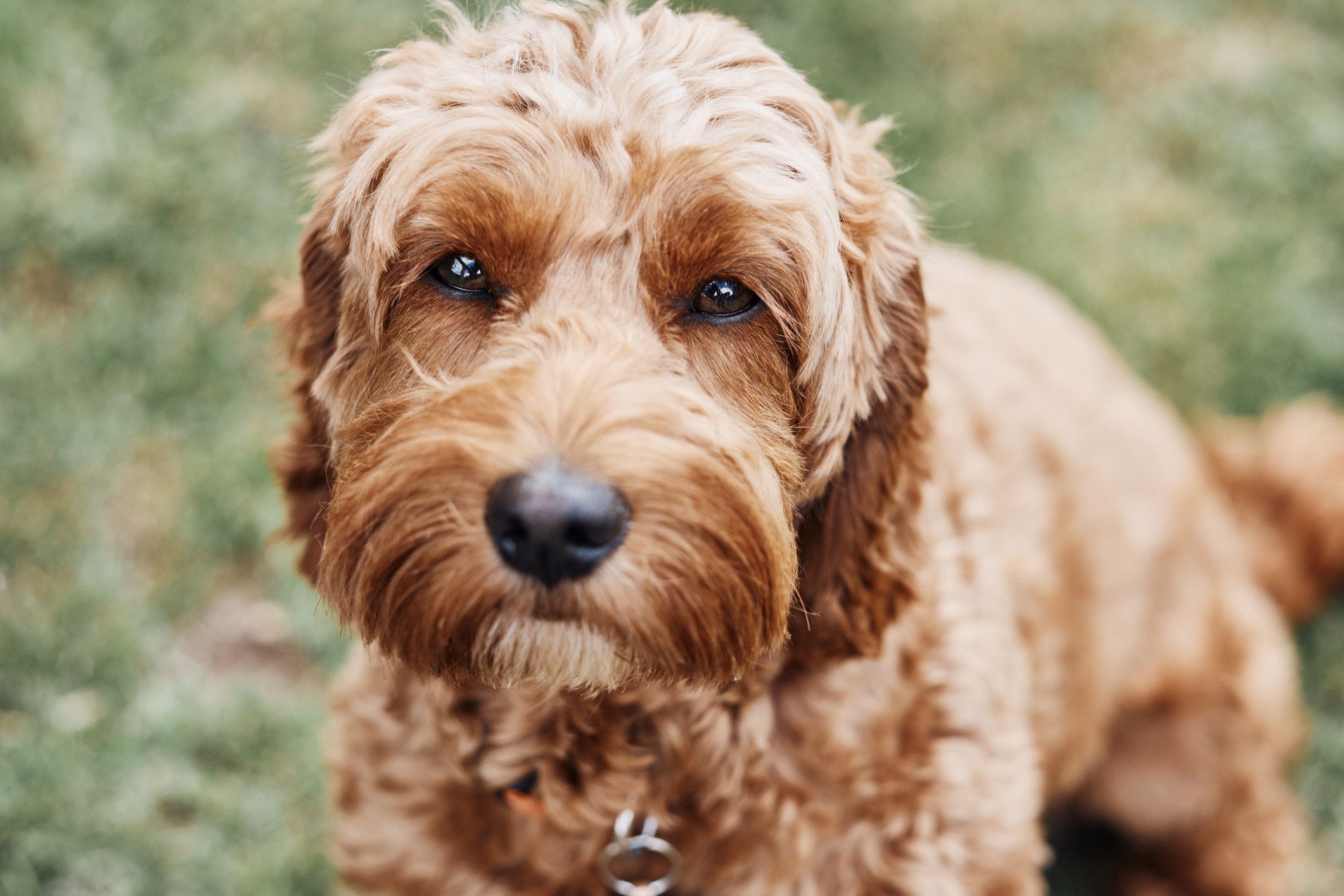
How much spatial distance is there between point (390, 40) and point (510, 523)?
173 inches

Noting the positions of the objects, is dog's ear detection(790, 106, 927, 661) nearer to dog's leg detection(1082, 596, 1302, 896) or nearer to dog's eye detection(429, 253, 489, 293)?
dog's eye detection(429, 253, 489, 293)

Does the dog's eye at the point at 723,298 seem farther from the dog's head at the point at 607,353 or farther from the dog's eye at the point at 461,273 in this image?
the dog's eye at the point at 461,273

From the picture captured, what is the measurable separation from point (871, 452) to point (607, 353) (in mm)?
689

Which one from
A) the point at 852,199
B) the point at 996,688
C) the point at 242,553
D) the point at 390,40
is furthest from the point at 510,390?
the point at 390,40

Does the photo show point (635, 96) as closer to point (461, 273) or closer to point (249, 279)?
point (461, 273)

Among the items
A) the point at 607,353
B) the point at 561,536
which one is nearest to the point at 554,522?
the point at 561,536

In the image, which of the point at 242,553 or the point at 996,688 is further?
the point at 242,553

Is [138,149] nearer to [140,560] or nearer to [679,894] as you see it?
[140,560]

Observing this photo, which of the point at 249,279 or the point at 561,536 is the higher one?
the point at 561,536

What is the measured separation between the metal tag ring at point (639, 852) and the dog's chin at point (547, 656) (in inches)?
25.6

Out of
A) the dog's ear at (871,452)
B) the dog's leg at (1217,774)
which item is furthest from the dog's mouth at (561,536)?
the dog's leg at (1217,774)

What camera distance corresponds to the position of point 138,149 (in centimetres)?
511

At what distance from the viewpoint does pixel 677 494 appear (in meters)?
1.96

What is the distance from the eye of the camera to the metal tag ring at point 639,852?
2.66 metres
